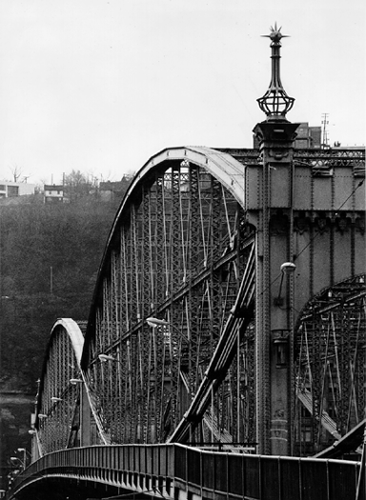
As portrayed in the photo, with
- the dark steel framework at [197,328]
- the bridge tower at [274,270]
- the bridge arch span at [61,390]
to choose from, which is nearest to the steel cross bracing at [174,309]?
the dark steel framework at [197,328]

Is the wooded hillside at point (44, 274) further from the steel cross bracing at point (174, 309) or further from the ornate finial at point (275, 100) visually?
the ornate finial at point (275, 100)

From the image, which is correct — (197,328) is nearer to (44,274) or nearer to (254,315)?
(254,315)

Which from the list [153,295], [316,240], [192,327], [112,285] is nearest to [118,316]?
[112,285]

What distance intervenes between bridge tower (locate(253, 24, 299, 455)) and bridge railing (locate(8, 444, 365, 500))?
200cm

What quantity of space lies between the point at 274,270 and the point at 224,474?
6252mm

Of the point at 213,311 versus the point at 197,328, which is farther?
the point at 197,328

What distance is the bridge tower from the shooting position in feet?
127

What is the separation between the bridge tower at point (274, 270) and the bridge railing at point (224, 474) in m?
2.00

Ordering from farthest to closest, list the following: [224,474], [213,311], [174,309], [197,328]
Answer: [174,309] → [197,328] → [213,311] → [224,474]

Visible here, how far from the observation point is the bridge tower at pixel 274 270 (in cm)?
3875

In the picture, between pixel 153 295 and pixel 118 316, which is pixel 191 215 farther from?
pixel 118 316

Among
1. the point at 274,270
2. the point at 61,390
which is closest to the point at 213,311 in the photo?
the point at 274,270

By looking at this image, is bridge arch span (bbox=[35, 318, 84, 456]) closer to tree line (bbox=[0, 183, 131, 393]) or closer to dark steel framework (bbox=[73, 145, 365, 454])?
dark steel framework (bbox=[73, 145, 365, 454])

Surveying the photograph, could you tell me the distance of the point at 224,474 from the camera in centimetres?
3453
